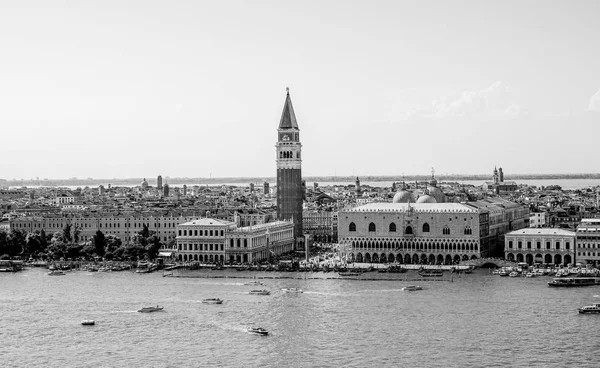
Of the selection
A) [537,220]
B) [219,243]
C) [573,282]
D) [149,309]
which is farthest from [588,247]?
[149,309]

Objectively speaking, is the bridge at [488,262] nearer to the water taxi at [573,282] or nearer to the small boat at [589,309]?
the water taxi at [573,282]

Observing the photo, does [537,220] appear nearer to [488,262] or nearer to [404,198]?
[404,198]

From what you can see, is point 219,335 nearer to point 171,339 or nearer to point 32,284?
point 171,339

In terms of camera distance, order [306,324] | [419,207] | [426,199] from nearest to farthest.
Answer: [306,324] → [419,207] → [426,199]

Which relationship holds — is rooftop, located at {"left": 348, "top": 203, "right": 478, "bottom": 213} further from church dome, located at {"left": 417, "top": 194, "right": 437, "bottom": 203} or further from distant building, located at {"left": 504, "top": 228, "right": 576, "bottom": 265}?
distant building, located at {"left": 504, "top": 228, "right": 576, "bottom": 265}

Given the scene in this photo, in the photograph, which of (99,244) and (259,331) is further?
(99,244)

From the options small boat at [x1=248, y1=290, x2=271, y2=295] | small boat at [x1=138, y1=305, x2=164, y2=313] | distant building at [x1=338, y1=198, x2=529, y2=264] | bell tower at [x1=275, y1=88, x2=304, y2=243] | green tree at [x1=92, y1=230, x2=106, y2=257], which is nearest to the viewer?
small boat at [x1=138, y1=305, x2=164, y2=313]

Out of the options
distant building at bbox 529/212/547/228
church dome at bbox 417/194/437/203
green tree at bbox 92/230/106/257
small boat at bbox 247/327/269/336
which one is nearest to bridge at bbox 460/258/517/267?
church dome at bbox 417/194/437/203
